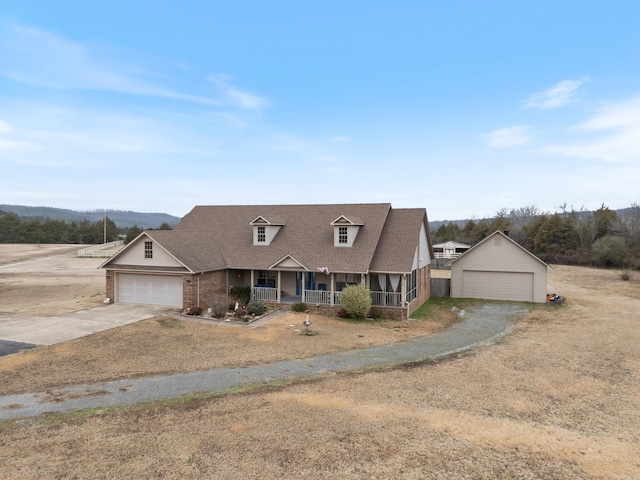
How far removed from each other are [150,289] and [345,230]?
12620 mm

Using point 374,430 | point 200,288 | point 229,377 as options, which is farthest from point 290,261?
point 374,430

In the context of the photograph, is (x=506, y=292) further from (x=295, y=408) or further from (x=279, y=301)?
(x=295, y=408)

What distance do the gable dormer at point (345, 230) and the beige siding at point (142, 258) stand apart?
9.69 meters

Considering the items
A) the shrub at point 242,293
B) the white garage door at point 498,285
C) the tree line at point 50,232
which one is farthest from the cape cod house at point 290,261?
the tree line at point 50,232

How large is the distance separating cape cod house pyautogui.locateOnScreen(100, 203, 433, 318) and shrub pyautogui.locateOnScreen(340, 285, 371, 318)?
3.86ft

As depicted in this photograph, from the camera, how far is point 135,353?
50.2ft

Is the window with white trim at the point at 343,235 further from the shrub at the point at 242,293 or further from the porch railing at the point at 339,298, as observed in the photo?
the shrub at the point at 242,293

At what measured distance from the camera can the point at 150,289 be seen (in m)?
24.7

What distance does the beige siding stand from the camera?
24.0 metres

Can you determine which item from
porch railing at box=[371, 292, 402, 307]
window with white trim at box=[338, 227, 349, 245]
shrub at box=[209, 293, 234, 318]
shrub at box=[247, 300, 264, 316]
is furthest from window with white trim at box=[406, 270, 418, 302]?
shrub at box=[209, 293, 234, 318]

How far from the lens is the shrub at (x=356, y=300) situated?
22062 mm

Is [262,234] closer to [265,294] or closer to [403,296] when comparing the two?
[265,294]

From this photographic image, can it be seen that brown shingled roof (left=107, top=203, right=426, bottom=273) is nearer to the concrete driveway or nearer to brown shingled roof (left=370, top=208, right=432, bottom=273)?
brown shingled roof (left=370, top=208, right=432, bottom=273)

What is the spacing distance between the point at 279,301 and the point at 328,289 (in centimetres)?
317
